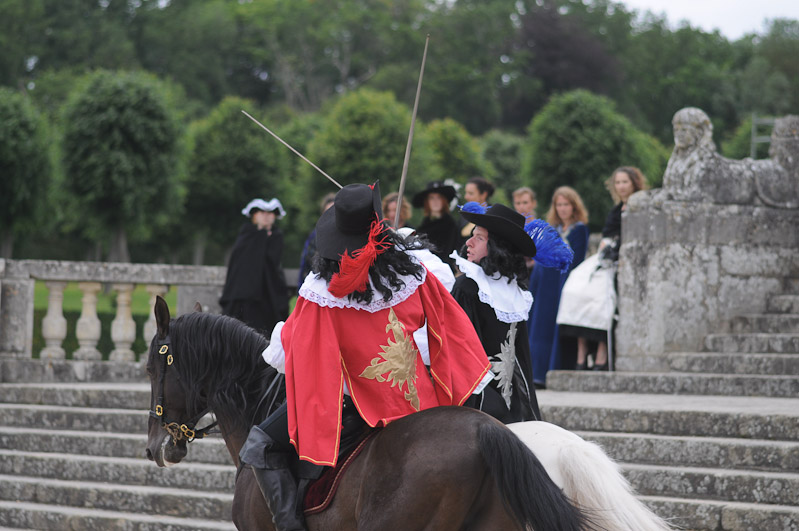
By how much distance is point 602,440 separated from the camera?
7156 mm

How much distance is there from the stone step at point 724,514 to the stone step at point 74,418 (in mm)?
4321

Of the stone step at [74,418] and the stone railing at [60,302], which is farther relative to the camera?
the stone railing at [60,302]

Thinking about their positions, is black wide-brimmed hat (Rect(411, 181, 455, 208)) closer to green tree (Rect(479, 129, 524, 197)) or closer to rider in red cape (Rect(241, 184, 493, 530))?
rider in red cape (Rect(241, 184, 493, 530))

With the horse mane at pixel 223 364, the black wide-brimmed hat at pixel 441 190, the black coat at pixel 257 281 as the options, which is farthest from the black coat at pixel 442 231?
the horse mane at pixel 223 364

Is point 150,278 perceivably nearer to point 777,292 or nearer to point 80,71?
point 777,292

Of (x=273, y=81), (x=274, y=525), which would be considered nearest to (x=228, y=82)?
(x=273, y=81)

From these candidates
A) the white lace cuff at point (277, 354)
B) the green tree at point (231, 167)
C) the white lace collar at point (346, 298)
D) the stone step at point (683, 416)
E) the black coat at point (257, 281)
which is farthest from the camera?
the green tree at point (231, 167)

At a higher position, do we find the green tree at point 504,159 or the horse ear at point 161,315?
the green tree at point 504,159

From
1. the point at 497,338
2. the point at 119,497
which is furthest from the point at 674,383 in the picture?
the point at 119,497

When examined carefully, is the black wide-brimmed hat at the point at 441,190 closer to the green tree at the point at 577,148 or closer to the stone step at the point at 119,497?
the stone step at the point at 119,497

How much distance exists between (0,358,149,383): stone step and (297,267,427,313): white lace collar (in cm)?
625

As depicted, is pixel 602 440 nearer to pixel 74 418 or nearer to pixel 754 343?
pixel 754 343

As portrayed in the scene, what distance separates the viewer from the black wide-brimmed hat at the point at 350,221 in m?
4.16

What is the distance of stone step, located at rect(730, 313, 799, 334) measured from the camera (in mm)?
9688
